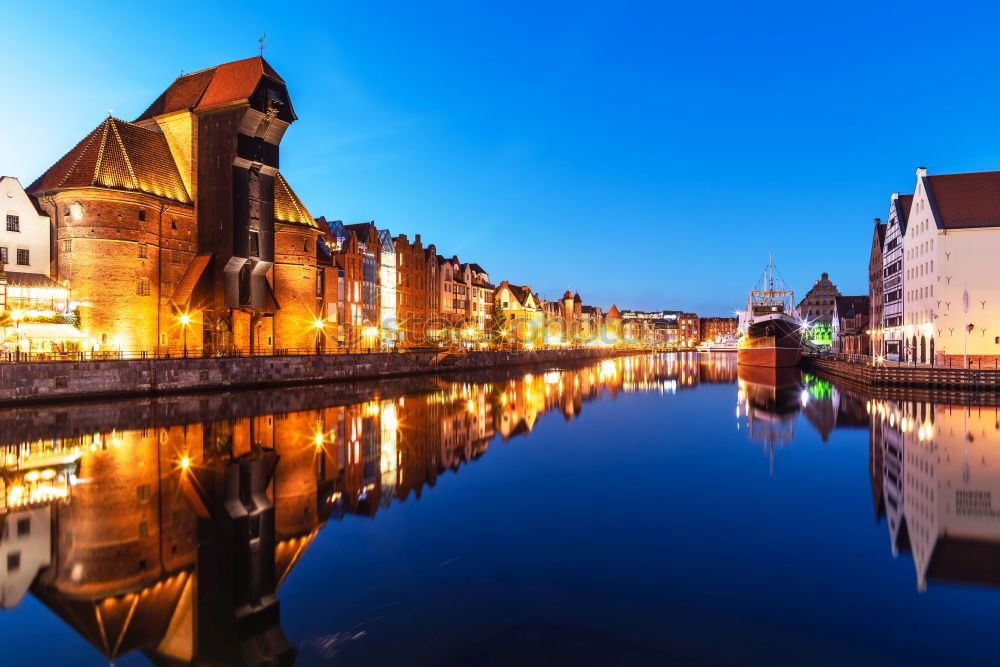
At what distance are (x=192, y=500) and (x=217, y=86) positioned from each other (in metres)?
44.8

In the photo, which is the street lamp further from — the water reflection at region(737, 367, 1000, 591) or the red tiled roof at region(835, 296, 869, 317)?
the red tiled roof at region(835, 296, 869, 317)

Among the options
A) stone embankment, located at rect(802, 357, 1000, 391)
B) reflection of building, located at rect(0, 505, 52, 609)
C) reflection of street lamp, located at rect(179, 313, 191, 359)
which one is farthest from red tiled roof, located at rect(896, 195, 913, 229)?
reflection of building, located at rect(0, 505, 52, 609)

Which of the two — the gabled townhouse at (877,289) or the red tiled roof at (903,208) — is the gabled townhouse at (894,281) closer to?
the red tiled roof at (903,208)

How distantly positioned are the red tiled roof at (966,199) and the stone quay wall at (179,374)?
52276 millimetres

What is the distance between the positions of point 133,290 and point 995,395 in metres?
60.8

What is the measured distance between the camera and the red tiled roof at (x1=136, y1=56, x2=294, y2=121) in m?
47.2

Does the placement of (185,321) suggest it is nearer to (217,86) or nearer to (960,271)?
(217,86)

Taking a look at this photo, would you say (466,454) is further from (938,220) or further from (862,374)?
(938,220)

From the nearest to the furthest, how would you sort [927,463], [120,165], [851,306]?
1. [927,463]
2. [120,165]
3. [851,306]

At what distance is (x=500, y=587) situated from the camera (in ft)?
30.2

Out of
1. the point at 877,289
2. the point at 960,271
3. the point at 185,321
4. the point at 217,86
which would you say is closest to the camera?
the point at 185,321

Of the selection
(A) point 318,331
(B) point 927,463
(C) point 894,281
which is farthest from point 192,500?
(C) point 894,281

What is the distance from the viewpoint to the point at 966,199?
53.8m

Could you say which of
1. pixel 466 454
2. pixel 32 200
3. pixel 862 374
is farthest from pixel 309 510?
pixel 862 374
